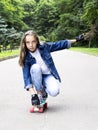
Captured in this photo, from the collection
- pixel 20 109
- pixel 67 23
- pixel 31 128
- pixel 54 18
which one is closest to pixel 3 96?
pixel 20 109

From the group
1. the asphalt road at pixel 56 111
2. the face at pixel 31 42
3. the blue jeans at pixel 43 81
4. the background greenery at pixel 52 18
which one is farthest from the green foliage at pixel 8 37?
the face at pixel 31 42

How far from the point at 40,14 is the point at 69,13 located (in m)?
11.3

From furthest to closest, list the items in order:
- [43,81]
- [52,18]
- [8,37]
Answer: [52,18]
[8,37]
[43,81]

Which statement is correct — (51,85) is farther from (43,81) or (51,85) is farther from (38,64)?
(38,64)

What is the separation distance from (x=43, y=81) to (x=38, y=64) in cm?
31

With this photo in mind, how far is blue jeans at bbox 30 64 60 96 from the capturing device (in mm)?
6949

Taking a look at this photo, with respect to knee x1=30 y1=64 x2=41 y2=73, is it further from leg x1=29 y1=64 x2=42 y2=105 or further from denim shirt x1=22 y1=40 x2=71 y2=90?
denim shirt x1=22 y1=40 x2=71 y2=90

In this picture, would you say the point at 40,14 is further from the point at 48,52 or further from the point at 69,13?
the point at 48,52

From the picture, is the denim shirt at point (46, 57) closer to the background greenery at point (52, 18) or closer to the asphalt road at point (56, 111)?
the asphalt road at point (56, 111)

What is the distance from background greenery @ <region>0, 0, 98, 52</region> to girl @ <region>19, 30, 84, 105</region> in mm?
37864

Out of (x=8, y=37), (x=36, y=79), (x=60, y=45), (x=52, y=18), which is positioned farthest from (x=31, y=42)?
(x=52, y=18)

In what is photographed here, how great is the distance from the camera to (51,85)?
7020 mm

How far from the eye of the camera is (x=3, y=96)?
9039mm

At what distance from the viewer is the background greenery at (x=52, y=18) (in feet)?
193
